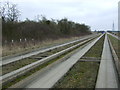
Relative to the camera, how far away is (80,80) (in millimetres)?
7309

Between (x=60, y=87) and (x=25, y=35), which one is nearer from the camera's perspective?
(x=60, y=87)

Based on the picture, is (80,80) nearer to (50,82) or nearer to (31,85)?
(50,82)

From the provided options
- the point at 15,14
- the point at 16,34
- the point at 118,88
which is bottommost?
the point at 118,88

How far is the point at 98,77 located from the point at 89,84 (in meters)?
1.11

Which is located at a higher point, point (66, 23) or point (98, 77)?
point (66, 23)

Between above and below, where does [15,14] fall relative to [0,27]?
above

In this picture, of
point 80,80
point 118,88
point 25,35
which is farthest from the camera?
point 25,35

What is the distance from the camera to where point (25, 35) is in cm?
3434

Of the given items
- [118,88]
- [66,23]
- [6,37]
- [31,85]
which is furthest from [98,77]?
[66,23]

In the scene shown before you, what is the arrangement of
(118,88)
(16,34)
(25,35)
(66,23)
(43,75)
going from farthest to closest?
(66,23) < (25,35) < (16,34) < (43,75) < (118,88)

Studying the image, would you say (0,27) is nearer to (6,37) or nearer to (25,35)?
(6,37)

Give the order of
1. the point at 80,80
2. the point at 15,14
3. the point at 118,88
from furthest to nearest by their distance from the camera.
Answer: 1. the point at 15,14
2. the point at 80,80
3. the point at 118,88

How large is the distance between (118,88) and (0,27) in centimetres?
2494

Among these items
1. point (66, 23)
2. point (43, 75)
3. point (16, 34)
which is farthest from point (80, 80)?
point (66, 23)
